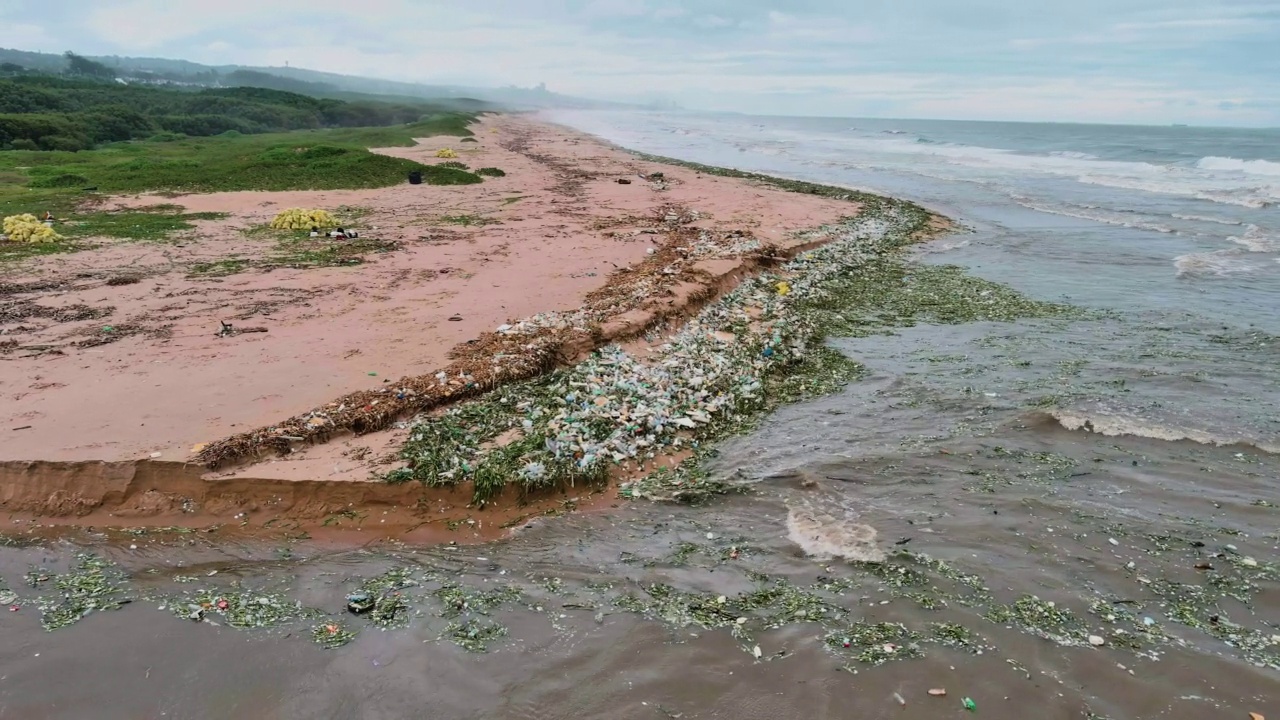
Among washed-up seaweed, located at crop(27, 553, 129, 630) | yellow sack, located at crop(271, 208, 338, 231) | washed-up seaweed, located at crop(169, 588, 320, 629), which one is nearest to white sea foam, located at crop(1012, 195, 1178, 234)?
yellow sack, located at crop(271, 208, 338, 231)

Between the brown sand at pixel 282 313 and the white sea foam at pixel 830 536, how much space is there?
4.11 meters

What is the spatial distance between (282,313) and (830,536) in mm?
8632

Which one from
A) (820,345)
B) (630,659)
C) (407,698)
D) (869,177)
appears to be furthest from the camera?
(869,177)

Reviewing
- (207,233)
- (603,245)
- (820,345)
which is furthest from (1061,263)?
(207,233)

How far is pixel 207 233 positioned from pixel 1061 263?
21.3 meters

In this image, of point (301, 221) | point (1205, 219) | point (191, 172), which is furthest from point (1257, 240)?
point (191, 172)

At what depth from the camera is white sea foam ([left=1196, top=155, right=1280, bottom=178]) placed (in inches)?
1603

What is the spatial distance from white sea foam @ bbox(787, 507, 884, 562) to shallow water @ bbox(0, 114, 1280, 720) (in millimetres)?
24

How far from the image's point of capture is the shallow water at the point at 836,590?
163 inches

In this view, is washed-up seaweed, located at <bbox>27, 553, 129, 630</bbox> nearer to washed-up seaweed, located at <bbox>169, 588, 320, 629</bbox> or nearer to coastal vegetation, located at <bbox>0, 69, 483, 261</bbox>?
washed-up seaweed, located at <bbox>169, 588, 320, 629</bbox>

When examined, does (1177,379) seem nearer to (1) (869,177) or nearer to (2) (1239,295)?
(2) (1239,295)

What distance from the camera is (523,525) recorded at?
19.8 feet

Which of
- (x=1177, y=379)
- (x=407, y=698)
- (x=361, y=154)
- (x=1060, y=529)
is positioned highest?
(x=361, y=154)

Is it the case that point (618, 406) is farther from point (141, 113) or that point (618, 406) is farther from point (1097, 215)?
point (141, 113)
